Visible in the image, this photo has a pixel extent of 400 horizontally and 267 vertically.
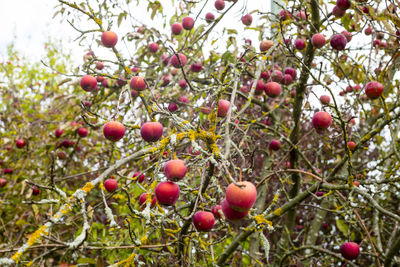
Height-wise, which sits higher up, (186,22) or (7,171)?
(186,22)

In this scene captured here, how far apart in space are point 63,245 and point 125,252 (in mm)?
668

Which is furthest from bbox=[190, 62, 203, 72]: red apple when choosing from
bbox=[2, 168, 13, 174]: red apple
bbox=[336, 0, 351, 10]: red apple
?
bbox=[2, 168, 13, 174]: red apple

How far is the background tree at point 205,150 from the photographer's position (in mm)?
1213

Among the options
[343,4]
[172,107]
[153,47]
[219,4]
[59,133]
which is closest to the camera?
[343,4]

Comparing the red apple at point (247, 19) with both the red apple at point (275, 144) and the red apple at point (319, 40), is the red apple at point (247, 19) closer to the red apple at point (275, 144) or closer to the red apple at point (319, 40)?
the red apple at point (319, 40)

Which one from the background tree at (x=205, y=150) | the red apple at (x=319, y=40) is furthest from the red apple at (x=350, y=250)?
the red apple at (x=319, y=40)

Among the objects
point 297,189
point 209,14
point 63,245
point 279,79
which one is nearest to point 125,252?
point 63,245

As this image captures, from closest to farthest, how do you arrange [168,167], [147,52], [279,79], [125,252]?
[168,167] < [125,252] < [279,79] < [147,52]

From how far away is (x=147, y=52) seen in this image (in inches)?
123

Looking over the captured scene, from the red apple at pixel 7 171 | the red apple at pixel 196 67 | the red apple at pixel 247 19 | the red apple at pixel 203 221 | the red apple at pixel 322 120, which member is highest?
the red apple at pixel 247 19

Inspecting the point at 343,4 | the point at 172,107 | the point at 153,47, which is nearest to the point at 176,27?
the point at 153,47

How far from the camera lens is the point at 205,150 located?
1.37 m

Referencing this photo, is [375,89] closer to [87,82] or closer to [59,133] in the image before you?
[87,82]

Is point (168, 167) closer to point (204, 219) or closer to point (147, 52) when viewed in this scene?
point (204, 219)
